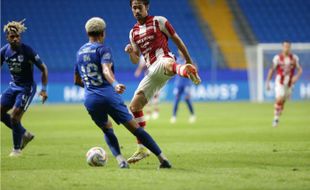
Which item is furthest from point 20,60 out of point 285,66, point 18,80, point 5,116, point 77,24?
point 77,24

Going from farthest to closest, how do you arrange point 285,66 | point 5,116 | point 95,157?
point 285,66 → point 5,116 → point 95,157

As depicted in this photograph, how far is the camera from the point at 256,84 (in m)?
35.5

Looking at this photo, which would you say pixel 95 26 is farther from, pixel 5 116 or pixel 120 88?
pixel 5 116

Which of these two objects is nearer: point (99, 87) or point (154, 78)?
point (99, 87)

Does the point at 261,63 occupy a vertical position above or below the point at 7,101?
above

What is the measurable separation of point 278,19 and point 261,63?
20.7 feet

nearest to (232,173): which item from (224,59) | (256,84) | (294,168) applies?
(294,168)

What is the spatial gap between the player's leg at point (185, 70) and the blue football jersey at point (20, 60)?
8.36 ft

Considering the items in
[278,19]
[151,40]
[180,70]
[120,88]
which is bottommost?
[120,88]

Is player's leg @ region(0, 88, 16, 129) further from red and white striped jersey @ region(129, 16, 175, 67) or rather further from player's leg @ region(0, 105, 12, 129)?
red and white striped jersey @ region(129, 16, 175, 67)

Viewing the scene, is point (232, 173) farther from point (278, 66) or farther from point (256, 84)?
point (256, 84)

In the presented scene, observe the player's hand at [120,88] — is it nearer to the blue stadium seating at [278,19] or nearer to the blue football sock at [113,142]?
the blue football sock at [113,142]

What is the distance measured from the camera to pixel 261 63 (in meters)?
35.4

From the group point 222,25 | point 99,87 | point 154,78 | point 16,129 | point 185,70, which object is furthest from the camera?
point 222,25
